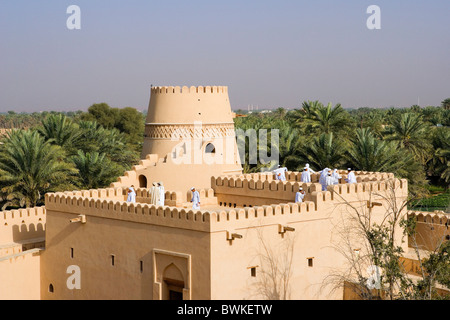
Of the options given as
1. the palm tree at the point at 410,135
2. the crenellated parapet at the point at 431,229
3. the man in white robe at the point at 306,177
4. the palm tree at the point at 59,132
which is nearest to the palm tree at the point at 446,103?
the palm tree at the point at 410,135

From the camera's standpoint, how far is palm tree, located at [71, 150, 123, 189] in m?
24.1

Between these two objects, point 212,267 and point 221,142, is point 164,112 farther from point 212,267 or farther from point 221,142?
point 212,267

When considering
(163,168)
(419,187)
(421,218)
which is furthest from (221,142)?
(419,187)

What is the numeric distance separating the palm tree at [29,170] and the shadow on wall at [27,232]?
286cm

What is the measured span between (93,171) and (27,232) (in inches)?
204

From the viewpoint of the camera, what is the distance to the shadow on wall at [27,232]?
1902 centimetres

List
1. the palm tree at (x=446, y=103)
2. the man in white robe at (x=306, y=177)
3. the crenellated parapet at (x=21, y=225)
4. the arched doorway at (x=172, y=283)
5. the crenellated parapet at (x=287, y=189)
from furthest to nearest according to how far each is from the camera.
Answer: the palm tree at (x=446, y=103) → the crenellated parapet at (x=21, y=225) → the man in white robe at (x=306, y=177) → the crenellated parapet at (x=287, y=189) → the arched doorway at (x=172, y=283)

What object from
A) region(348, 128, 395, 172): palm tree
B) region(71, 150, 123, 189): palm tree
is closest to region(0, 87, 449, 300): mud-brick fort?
region(71, 150, 123, 189): palm tree

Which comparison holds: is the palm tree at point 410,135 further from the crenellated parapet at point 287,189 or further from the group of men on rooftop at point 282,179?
the group of men on rooftop at point 282,179

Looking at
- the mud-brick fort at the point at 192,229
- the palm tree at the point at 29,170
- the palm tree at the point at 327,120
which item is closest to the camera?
the mud-brick fort at the point at 192,229

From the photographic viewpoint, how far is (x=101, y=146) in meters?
29.4

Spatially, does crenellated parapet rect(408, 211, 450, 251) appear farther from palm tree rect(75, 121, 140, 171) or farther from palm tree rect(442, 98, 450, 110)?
palm tree rect(442, 98, 450, 110)

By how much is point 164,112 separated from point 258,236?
22.4 feet

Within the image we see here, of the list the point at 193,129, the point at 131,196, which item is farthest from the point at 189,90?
the point at 131,196
